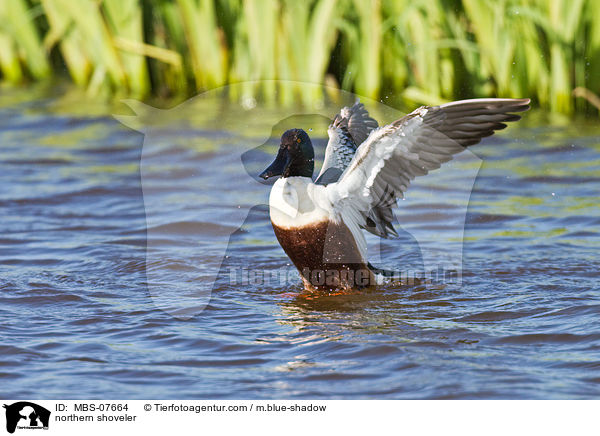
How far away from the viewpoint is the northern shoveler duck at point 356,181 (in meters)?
4.87

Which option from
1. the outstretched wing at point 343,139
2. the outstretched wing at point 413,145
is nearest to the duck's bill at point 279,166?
the outstretched wing at point 413,145

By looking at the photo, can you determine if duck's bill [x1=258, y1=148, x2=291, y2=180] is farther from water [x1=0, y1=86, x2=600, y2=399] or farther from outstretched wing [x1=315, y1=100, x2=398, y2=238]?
water [x1=0, y1=86, x2=600, y2=399]

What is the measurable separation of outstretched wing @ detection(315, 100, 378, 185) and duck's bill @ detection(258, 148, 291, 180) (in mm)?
422

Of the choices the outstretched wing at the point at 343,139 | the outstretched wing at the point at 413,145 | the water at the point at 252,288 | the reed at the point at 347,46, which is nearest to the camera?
the water at the point at 252,288

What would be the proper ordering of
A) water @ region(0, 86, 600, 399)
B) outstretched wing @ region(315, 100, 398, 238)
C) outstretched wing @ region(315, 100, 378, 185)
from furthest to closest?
1. outstretched wing @ region(315, 100, 378, 185)
2. outstretched wing @ region(315, 100, 398, 238)
3. water @ region(0, 86, 600, 399)

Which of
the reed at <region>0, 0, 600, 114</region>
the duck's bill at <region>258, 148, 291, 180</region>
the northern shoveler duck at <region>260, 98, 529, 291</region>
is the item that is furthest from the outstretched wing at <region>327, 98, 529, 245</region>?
the reed at <region>0, 0, 600, 114</region>

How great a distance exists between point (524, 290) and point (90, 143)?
557 cm

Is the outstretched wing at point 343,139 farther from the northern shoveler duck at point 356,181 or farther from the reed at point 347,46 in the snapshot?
the reed at point 347,46

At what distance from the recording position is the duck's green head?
17.6 feet

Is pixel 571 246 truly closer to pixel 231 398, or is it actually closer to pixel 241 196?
pixel 241 196

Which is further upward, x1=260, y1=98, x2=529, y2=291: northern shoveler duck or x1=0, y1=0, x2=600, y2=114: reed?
x1=0, y1=0, x2=600, y2=114: reed

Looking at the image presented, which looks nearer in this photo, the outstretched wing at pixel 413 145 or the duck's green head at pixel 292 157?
the outstretched wing at pixel 413 145

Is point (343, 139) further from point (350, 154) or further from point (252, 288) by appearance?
point (252, 288)

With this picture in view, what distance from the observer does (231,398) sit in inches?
156
